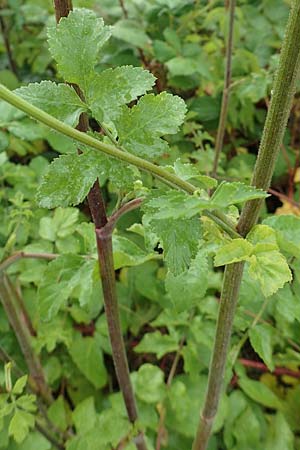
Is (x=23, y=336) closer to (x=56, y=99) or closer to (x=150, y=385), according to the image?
(x=150, y=385)

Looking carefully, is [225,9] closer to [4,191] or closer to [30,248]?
[4,191]

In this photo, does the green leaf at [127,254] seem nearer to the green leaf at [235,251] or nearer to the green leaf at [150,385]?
the green leaf at [235,251]

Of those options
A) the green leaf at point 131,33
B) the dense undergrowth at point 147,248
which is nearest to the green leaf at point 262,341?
the dense undergrowth at point 147,248

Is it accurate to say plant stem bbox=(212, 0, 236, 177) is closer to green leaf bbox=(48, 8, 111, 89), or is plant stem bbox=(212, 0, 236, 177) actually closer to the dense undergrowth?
the dense undergrowth

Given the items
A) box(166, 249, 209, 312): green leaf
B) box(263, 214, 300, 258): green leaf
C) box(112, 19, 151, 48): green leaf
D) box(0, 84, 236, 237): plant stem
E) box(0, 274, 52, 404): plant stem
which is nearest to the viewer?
box(0, 84, 236, 237): plant stem

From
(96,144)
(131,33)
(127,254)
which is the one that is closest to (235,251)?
(96,144)

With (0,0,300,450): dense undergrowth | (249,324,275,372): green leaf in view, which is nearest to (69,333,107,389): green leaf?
(0,0,300,450): dense undergrowth
